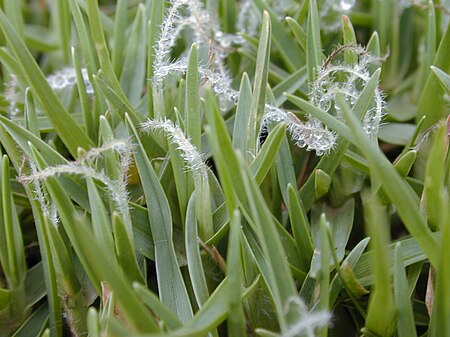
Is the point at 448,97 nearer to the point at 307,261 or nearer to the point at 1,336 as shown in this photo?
the point at 307,261

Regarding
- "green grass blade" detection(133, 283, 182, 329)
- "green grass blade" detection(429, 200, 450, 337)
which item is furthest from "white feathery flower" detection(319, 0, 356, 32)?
"green grass blade" detection(133, 283, 182, 329)

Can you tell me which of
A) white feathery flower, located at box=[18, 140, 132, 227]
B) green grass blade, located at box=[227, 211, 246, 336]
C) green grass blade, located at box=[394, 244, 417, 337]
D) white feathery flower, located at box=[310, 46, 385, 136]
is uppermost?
white feathery flower, located at box=[310, 46, 385, 136]

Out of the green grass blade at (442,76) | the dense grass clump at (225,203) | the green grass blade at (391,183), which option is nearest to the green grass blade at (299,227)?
the dense grass clump at (225,203)

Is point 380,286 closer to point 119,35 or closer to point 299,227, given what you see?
point 299,227

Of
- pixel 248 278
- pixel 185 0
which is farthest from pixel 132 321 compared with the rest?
pixel 185 0

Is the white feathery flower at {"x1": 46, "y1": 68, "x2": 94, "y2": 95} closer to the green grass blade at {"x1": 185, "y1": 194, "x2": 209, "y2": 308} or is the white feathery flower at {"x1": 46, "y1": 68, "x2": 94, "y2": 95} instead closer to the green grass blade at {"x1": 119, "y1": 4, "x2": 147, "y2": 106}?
the green grass blade at {"x1": 119, "y1": 4, "x2": 147, "y2": 106}

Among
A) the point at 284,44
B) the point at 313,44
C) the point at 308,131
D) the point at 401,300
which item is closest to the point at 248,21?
the point at 284,44

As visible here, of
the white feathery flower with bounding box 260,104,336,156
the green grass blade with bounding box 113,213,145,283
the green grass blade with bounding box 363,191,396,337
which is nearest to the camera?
the green grass blade with bounding box 363,191,396,337
